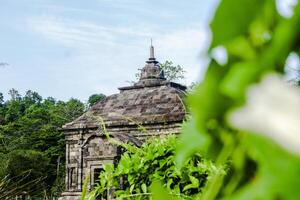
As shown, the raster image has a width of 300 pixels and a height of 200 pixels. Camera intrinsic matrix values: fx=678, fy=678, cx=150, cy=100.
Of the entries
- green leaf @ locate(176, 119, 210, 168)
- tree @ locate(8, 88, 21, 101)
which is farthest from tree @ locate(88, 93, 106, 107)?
green leaf @ locate(176, 119, 210, 168)

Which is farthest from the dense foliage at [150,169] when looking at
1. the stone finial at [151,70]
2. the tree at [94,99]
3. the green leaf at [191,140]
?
the tree at [94,99]

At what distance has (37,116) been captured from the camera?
39.2 m

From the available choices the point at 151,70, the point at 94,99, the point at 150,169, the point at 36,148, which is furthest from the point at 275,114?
the point at 94,99

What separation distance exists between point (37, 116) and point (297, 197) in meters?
39.4

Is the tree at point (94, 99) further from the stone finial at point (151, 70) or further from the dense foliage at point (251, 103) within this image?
the dense foliage at point (251, 103)

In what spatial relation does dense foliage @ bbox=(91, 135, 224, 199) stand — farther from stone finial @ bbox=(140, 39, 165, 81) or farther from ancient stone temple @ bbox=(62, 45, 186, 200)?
stone finial @ bbox=(140, 39, 165, 81)

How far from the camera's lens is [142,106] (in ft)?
59.7

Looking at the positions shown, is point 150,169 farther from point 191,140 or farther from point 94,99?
point 94,99

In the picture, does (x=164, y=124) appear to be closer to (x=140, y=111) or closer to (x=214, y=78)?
(x=140, y=111)

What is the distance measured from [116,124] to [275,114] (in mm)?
17573

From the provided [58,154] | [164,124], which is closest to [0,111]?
[58,154]

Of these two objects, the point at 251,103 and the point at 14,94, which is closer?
the point at 251,103

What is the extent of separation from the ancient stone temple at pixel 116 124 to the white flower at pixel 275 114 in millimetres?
15840

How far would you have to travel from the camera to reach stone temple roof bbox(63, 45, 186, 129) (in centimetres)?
1717
